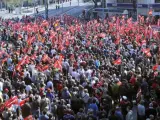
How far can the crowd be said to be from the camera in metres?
12.3

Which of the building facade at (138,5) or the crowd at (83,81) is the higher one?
the building facade at (138,5)

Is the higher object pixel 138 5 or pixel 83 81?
pixel 138 5

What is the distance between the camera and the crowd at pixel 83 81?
12305mm

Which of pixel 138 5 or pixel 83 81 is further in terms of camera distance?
pixel 138 5

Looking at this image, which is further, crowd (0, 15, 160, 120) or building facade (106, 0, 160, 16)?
building facade (106, 0, 160, 16)

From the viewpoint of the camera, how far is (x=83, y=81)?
15.9 m

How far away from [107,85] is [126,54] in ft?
22.6

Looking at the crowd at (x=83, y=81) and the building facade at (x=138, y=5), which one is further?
the building facade at (x=138, y=5)

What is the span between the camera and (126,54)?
20875 mm

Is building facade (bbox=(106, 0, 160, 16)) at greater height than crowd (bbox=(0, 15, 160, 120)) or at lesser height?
greater

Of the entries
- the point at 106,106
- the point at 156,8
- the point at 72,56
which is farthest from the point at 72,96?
the point at 156,8

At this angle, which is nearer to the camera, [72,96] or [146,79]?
[72,96]

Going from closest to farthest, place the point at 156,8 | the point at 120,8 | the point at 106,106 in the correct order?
the point at 106,106 → the point at 156,8 → the point at 120,8

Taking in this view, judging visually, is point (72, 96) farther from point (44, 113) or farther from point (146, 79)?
point (146, 79)
